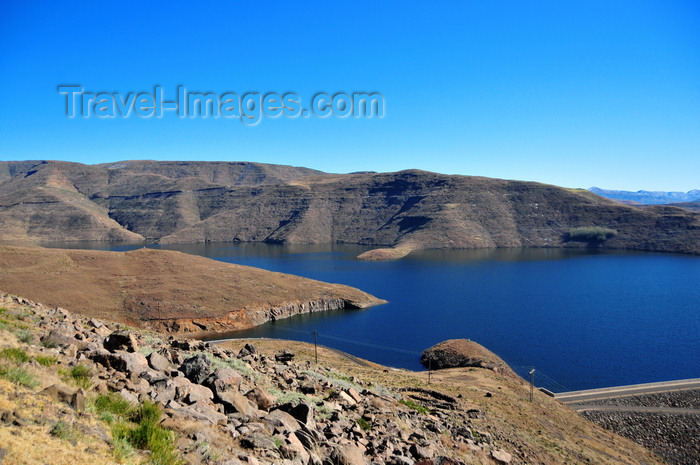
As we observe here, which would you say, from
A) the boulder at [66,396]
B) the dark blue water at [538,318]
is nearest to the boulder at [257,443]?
the boulder at [66,396]

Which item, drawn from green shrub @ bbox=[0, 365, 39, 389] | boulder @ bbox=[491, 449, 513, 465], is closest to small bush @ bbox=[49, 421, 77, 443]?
green shrub @ bbox=[0, 365, 39, 389]

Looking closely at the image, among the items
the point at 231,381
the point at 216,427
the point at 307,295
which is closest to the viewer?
the point at 216,427

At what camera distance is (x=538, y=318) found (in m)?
70.4

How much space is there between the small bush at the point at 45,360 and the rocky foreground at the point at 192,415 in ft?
0.12

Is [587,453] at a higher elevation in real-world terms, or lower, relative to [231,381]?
lower

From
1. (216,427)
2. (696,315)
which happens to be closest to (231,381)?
(216,427)

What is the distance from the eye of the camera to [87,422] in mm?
8773

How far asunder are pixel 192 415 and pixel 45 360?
4366 mm

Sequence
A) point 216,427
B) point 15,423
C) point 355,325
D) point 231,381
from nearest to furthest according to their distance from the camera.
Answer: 1. point 15,423
2. point 216,427
3. point 231,381
4. point 355,325

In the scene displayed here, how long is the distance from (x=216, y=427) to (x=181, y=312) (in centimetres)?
5980

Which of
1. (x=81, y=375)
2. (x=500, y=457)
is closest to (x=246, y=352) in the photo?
(x=81, y=375)

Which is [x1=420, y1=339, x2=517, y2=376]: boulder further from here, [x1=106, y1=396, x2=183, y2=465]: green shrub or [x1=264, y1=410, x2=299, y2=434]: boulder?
[x1=106, y1=396, x2=183, y2=465]: green shrub

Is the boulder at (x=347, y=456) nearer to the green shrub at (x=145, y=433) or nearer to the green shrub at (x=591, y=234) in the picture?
the green shrub at (x=145, y=433)

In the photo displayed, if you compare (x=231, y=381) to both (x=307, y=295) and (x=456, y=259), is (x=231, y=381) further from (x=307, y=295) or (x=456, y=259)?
(x=456, y=259)
